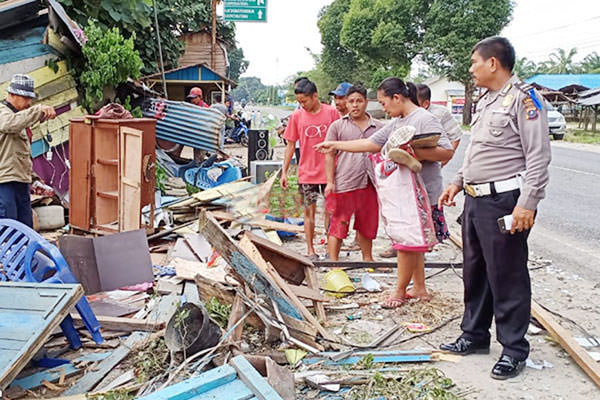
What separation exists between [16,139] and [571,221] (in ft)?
25.4

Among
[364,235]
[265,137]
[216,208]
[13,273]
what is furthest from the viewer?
[265,137]

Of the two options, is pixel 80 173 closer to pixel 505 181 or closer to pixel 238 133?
pixel 505 181

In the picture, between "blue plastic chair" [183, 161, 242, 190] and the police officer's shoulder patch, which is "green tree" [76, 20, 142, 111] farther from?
the police officer's shoulder patch

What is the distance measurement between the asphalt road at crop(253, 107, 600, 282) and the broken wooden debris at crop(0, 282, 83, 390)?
5026 mm

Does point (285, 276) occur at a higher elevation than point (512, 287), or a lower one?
lower

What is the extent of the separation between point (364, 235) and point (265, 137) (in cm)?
541

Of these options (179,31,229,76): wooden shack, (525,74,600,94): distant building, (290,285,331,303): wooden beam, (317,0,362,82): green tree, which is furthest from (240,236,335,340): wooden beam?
(317,0,362,82): green tree

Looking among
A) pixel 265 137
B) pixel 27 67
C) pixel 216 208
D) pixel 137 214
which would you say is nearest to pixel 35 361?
pixel 137 214

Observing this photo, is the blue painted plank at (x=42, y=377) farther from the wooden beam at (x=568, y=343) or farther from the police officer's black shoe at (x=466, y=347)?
the wooden beam at (x=568, y=343)

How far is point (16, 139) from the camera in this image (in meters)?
5.43

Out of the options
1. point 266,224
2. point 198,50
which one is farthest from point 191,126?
point 198,50

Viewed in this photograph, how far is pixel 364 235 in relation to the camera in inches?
235

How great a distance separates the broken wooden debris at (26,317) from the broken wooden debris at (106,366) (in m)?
0.42

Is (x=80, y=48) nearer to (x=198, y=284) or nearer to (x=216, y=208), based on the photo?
(x=216, y=208)
